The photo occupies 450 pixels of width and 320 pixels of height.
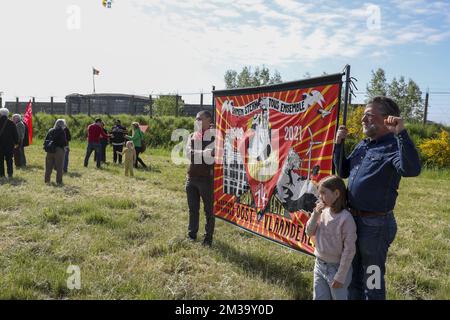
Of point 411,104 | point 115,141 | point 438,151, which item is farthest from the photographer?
point 411,104

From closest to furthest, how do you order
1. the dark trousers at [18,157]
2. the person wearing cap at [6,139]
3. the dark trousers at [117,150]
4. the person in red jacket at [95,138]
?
the person wearing cap at [6,139] < the dark trousers at [18,157] < the person in red jacket at [95,138] < the dark trousers at [117,150]

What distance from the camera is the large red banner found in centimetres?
442

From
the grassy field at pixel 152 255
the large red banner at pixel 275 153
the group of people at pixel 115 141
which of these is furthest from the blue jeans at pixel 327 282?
the group of people at pixel 115 141

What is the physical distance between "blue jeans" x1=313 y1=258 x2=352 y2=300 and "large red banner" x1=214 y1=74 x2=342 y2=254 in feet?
1.98

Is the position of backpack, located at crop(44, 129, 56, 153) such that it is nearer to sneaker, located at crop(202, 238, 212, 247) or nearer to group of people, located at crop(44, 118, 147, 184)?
group of people, located at crop(44, 118, 147, 184)

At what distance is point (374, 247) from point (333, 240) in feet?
1.13

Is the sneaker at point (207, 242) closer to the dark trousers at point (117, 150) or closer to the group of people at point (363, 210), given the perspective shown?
the group of people at point (363, 210)

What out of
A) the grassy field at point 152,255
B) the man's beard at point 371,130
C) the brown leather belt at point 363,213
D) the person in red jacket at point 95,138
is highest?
the man's beard at point 371,130

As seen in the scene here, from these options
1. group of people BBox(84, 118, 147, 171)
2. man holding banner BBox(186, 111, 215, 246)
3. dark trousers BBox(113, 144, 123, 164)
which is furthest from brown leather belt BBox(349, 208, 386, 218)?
dark trousers BBox(113, 144, 123, 164)

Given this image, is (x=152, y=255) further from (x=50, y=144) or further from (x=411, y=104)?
(x=411, y=104)

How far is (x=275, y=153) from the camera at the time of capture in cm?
520

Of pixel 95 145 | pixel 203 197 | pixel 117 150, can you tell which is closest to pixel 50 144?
pixel 95 145

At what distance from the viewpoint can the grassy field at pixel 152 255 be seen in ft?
15.5

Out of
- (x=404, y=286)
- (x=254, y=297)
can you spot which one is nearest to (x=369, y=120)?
(x=254, y=297)
